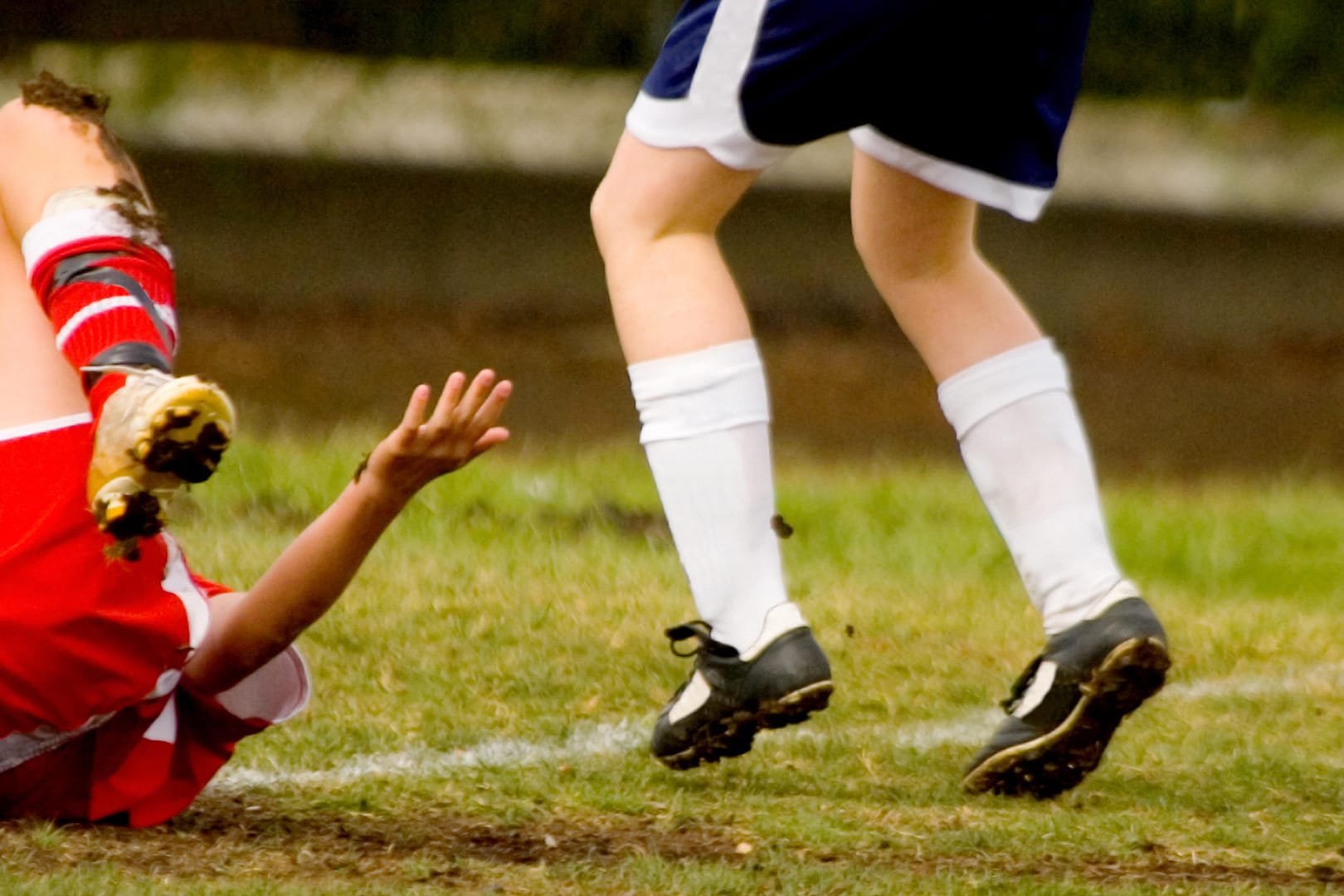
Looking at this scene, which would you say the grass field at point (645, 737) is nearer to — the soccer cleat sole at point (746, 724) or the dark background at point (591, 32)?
the soccer cleat sole at point (746, 724)

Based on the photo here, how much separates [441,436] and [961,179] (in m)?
0.87

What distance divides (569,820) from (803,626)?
15.6 inches

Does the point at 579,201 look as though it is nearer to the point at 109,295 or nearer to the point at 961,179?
the point at 961,179

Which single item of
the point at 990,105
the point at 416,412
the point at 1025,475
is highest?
the point at 990,105

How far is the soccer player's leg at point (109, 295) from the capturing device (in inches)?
89.1

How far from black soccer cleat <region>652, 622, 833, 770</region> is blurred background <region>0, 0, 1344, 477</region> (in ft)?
27.1

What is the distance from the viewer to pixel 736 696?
2.73m

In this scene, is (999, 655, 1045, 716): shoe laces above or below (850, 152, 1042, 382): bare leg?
below

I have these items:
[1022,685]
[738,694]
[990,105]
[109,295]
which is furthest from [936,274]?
[109,295]

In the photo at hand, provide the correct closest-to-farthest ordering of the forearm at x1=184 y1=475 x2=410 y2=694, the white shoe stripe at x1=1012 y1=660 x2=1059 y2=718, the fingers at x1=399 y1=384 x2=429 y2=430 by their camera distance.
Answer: the fingers at x1=399 y1=384 x2=429 y2=430 < the forearm at x1=184 y1=475 x2=410 y2=694 < the white shoe stripe at x1=1012 y1=660 x2=1059 y2=718

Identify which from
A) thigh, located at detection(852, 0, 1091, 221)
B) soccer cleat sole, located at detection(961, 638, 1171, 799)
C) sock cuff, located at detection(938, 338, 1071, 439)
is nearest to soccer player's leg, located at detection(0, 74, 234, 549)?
thigh, located at detection(852, 0, 1091, 221)

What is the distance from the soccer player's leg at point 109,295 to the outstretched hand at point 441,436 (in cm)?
21

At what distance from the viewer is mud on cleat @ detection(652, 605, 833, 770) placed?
268cm

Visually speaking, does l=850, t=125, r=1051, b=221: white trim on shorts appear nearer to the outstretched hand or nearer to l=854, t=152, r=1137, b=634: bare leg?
l=854, t=152, r=1137, b=634: bare leg
